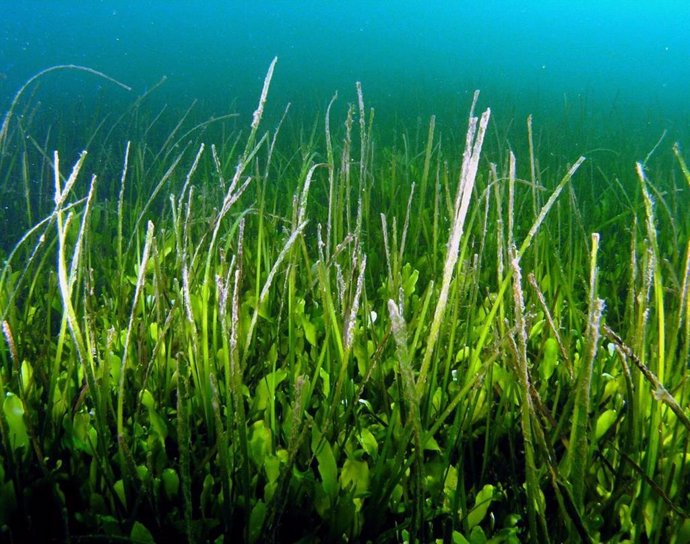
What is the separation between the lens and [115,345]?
1.18 metres

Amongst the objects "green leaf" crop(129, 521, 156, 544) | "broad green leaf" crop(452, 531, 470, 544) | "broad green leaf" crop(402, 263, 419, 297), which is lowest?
"green leaf" crop(129, 521, 156, 544)

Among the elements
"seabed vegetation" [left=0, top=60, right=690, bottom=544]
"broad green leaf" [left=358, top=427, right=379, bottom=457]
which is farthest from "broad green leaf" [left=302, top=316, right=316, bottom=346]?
"broad green leaf" [left=358, top=427, right=379, bottom=457]

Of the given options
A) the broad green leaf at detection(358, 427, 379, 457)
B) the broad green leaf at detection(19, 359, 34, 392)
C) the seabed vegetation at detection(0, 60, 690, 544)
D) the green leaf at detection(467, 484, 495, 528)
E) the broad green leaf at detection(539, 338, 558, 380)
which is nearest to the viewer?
the seabed vegetation at detection(0, 60, 690, 544)

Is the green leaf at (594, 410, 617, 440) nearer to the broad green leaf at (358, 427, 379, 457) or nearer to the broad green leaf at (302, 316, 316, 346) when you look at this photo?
the broad green leaf at (358, 427, 379, 457)

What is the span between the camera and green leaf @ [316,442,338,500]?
771 millimetres

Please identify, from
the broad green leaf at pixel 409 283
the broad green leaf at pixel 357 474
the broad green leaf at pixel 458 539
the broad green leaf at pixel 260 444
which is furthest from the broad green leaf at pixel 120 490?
the broad green leaf at pixel 409 283

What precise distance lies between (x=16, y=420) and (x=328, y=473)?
46 centimetres

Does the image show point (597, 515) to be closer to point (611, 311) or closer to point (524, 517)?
point (524, 517)

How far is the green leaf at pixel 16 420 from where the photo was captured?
84cm

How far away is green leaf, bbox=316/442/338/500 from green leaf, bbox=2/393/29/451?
0.43 metres

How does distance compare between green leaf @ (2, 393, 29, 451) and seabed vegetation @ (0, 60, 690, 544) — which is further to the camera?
green leaf @ (2, 393, 29, 451)

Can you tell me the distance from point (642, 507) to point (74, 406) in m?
0.77

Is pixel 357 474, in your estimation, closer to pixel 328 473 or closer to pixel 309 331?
pixel 328 473

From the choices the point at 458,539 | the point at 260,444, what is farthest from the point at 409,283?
the point at 458,539
